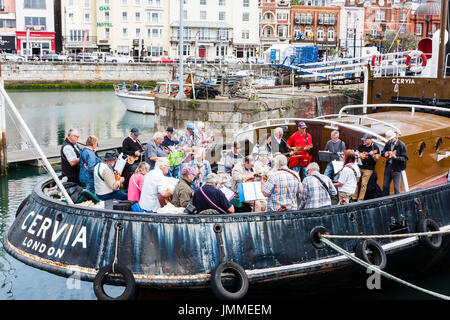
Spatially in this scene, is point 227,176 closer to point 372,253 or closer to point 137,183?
point 137,183

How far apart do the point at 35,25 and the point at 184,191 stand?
71.0 metres

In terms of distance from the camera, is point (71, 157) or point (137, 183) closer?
point (137, 183)

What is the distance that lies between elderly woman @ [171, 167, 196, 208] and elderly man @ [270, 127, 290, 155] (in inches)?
128

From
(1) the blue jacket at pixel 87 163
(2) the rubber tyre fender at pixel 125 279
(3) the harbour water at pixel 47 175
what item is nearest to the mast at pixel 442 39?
(3) the harbour water at pixel 47 175

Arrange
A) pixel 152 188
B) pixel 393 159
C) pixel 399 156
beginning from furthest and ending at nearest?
pixel 393 159
pixel 399 156
pixel 152 188

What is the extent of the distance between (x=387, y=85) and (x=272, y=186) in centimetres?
795

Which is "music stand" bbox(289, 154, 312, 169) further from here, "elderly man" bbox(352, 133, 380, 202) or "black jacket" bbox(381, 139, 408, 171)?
"black jacket" bbox(381, 139, 408, 171)

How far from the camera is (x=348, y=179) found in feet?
28.0

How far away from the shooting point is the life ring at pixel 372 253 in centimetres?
777

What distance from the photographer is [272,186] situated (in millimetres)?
7754

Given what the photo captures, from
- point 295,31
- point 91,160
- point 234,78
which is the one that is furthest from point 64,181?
point 295,31

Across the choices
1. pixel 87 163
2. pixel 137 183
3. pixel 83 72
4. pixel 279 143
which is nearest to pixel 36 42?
pixel 83 72

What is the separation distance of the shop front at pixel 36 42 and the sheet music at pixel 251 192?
69556mm
